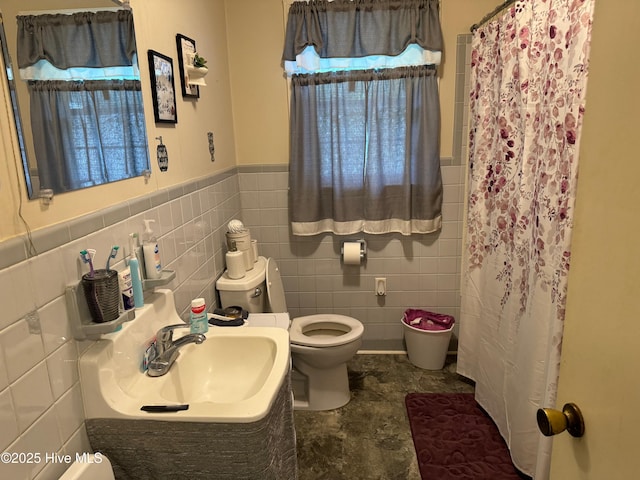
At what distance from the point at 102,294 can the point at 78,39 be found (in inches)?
28.2

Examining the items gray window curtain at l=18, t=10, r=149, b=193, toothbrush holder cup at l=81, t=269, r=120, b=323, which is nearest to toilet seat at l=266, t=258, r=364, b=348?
gray window curtain at l=18, t=10, r=149, b=193

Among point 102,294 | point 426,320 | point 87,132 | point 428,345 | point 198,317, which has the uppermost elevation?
point 87,132

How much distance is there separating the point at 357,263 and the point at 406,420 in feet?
3.28

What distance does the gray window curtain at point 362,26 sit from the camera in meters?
2.58

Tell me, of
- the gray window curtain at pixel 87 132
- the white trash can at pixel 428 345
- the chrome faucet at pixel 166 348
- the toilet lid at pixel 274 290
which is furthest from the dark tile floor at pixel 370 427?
the gray window curtain at pixel 87 132

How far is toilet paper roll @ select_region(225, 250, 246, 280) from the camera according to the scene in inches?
92.7

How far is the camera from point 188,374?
5.09 feet

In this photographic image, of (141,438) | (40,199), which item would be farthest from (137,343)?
(40,199)

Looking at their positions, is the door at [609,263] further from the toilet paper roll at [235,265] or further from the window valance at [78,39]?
the toilet paper roll at [235,265]

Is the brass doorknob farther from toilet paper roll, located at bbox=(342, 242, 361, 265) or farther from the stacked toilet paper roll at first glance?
toilet paper roll, located at bbox=(342, 242, 361, 265)

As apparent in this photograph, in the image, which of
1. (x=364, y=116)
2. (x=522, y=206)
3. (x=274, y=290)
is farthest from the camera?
(x=364, y=116)

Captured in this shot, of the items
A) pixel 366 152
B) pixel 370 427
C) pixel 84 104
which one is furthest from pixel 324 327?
pixel 84 104

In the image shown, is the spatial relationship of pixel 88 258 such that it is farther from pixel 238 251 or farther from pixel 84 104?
pixel 238 251

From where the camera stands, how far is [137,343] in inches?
54.2
